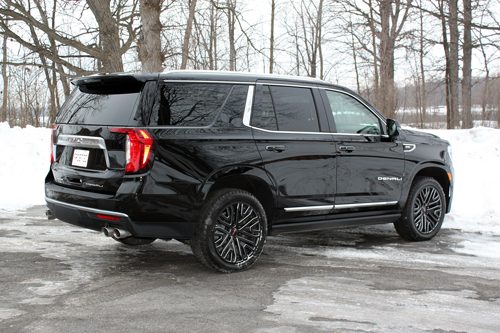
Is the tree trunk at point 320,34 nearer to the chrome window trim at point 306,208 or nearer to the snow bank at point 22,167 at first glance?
the snow bank at point 22,167

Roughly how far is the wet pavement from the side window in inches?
56.7

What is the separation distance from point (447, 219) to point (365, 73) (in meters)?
26.8

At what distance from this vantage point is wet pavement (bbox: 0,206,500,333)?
11.3 ft

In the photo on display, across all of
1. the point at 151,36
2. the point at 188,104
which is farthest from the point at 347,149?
the point at 151,36

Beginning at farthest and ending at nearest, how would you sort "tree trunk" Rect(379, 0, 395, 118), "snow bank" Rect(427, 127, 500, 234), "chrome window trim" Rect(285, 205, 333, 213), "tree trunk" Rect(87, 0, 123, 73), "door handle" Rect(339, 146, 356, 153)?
"tree trunk" Rect(379, 0, 395, 118)
"tree trunk" Rect(87, 0, 123, 73)
"snow bank" Rect(427, 127, 500, 234)
"door handle" Rect(339, 146, 356, 153)
"chrome window trim" Rect(285, 205, 333, 213)

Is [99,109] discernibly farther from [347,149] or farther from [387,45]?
[387,45]

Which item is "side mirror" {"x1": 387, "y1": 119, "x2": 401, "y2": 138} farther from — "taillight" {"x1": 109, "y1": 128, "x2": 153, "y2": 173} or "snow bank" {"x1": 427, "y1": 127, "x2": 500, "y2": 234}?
"taillight" {"x1": 109, "y1": 128, "x2": 153, "y2": 173}

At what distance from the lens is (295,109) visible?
5.23 m

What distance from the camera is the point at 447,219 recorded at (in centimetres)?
775

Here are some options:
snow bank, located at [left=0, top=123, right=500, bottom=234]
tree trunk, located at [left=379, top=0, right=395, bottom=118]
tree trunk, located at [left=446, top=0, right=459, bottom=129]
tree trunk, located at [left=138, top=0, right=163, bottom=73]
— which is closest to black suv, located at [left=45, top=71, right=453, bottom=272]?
snow bank, located at [left=0, top=123, right=500, bottom=234]

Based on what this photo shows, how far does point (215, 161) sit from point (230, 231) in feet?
2.32

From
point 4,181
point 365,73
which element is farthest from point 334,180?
point 365,73

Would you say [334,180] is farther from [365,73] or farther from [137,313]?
[365,73]

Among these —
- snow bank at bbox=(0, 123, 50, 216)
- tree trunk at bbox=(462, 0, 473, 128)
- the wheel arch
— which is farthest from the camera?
tree trunk at bbox=(462, 0, 473, 128)
